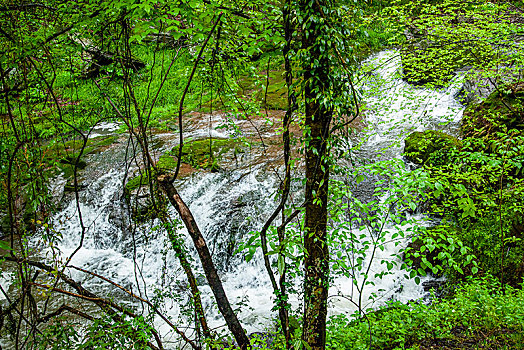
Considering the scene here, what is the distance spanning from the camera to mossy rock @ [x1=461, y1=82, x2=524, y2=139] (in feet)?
A: 19.5

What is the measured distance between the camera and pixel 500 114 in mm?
6344

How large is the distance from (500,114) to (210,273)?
21.8 feet

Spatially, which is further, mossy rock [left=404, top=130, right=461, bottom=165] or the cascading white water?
mossy rock [left=404, top=130, right=461, bottom=165]

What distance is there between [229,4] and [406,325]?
12.3ft

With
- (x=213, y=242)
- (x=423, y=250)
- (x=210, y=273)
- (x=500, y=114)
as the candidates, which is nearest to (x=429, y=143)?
(x=500, y=114)

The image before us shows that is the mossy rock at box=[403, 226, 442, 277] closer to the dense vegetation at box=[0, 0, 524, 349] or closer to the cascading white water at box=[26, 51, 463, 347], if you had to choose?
the dense vegetation at box=[0, 0, 524, 349]

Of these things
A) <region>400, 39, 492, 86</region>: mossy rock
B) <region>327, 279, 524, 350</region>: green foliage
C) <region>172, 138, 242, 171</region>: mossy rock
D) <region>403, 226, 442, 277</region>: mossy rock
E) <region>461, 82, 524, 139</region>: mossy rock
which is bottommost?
<region>327, 279, 524, 350</region>: green foliage

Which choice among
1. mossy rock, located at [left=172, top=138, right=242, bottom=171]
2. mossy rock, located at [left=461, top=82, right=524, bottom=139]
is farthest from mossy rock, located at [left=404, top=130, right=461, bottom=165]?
mossy rock, located at [left=172, top=138, right=242, bottom=171]

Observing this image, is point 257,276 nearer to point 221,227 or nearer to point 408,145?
point 221,227

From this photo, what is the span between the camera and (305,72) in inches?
91.2

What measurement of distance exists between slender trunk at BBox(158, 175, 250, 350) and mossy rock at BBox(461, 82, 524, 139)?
17.3 ft

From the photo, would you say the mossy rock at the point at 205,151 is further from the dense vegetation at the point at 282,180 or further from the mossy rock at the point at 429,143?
the mossy rock at the point at 429,143

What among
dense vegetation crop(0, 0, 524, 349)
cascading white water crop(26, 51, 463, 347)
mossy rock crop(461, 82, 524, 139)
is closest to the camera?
dense vegetation crop(0, 0, 524, 349)

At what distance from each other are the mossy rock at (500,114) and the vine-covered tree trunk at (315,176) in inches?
182
